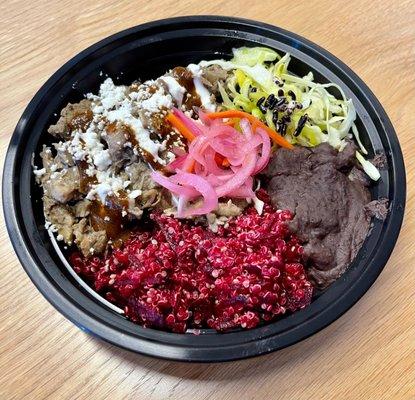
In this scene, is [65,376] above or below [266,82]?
below

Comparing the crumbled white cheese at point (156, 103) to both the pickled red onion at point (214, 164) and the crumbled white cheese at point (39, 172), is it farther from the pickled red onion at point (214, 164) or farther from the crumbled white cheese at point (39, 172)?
the crumbled white cheese at point (39, 172)

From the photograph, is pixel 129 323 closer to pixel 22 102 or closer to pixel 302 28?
pixel 22 102

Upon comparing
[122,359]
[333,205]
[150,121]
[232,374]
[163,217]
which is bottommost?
[232,374]

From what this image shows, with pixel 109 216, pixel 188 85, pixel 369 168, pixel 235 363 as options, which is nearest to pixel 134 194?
pixel 109 216

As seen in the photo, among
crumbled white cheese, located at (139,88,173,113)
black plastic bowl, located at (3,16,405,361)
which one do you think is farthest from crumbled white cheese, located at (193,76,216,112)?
black plastic bowl, located at (3,16,405,361)

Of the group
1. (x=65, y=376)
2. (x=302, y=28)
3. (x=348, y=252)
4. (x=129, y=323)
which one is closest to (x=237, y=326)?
(x=129, y=323)

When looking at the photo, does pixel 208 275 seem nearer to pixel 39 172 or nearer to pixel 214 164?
pixel 214 164
